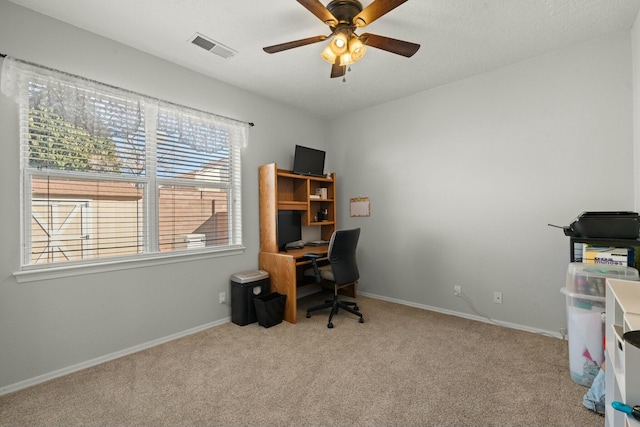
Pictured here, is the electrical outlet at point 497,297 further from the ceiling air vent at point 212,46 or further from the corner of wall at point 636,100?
the ceiling air vent at point 212,46

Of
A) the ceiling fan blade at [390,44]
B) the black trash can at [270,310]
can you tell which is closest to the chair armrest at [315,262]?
the black trash can at [270,310]

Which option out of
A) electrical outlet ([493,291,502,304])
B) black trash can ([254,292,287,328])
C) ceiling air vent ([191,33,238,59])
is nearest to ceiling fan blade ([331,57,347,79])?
ceiling air vent ([191,33,238,59])

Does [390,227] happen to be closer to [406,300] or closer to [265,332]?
[406,300]

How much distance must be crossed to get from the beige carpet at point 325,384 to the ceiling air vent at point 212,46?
266 centimetres

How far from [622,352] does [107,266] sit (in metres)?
3.14

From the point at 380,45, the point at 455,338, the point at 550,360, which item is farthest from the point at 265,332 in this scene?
the point at 380,45

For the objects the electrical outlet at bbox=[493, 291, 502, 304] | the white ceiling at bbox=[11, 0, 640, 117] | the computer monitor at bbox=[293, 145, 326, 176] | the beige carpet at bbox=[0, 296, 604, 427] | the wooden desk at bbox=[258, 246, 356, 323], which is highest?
the white ceiling at bbox=[11, 0, 640, 117]

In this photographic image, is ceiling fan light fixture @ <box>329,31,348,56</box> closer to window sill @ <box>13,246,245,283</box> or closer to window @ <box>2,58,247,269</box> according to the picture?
window @ <box>2,58,247,269</box>

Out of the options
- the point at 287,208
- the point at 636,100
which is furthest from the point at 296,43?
the point at 636,100

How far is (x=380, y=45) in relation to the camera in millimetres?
2033

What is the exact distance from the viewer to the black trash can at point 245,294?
301 cm

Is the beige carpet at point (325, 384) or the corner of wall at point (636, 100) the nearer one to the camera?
A: the beige carpet at point (325, 384)

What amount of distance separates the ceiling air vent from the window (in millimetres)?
636

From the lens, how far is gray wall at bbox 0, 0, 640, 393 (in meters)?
2.06
